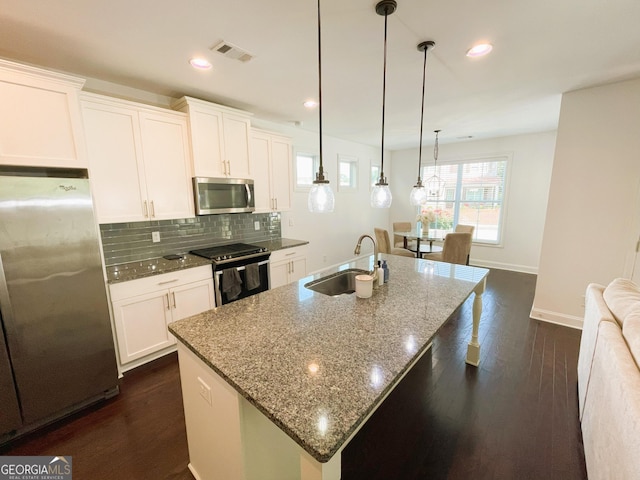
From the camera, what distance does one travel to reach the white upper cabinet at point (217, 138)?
8.73 feet

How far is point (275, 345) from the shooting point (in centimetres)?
120

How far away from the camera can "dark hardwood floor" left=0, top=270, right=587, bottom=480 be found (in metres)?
1.54

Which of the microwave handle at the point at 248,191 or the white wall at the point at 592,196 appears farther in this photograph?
the microwave handle at the point at 248,191

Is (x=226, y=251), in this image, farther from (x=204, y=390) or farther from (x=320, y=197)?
(x=204, y=390)

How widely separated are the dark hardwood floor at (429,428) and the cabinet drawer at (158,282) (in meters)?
0.77

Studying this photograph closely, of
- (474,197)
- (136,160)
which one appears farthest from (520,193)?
(136,160)

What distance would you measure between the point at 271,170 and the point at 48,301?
247cm

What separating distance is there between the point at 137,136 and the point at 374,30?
6.99 ft

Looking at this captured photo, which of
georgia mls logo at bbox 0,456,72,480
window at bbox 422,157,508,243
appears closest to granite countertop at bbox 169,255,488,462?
georgia mls logo at bbox 0,456,72,480

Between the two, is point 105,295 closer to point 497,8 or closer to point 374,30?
point 374,30

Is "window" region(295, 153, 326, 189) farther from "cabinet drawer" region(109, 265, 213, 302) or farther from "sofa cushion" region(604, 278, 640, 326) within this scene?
"sofa cushion" region(604, 278, 640, 326)

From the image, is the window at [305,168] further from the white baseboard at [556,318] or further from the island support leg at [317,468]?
the island support leg at [317,468]

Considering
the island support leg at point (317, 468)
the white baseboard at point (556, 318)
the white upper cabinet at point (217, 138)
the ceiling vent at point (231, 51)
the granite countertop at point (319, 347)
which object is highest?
the ceiling vent at point (231, 51)

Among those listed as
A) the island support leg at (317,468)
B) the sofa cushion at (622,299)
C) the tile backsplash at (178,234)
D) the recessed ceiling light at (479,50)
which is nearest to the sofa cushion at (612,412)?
the sofa cushion at (622,299)
